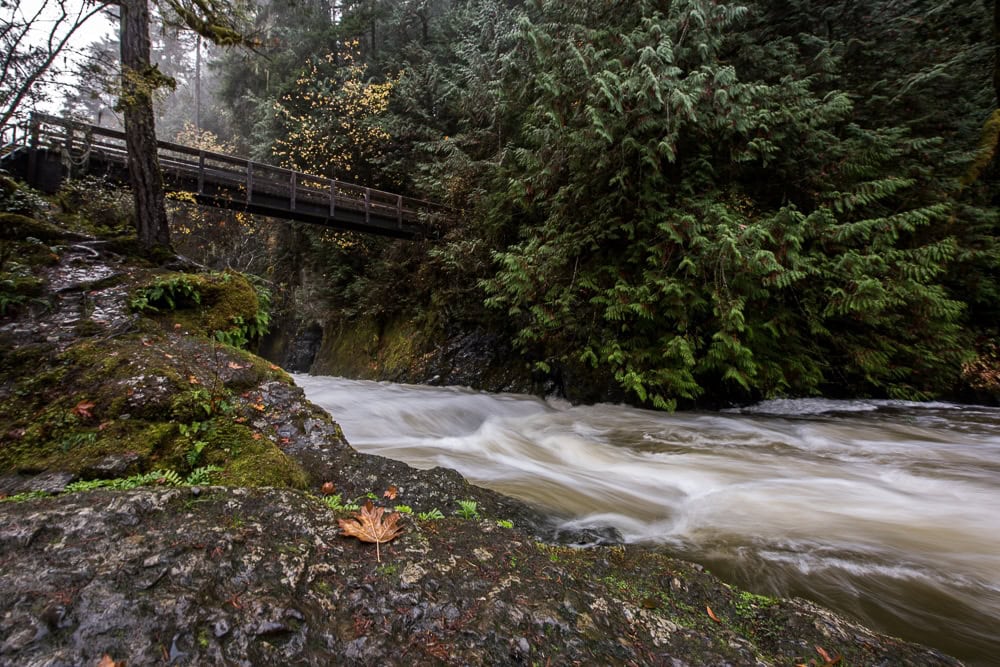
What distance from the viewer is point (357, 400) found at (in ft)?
25.3

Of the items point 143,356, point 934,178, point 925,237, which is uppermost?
point 934,178

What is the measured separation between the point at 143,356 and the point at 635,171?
21.6 ft

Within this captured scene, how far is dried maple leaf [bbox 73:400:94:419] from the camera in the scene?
2666 mm

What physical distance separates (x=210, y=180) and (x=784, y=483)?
40.4 ft

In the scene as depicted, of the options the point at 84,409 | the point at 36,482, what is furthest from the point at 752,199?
the point at 36,482

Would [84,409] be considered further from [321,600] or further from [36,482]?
[321,600]

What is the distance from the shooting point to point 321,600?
1.24 m

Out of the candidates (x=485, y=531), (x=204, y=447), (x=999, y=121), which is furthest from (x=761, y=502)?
(x=999, y=121)

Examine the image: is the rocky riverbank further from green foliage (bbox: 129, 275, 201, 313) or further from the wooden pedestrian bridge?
the wooden pedestrian bridge

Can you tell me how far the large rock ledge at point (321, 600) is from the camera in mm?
1043

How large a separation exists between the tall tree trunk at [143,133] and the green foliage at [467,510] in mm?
5707

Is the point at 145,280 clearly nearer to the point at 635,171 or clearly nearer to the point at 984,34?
the point at 635,171

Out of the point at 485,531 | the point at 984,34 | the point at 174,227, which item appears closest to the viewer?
the point at 485,531

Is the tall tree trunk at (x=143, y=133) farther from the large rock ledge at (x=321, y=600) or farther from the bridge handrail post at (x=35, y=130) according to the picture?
the large rock ledge at (x=321, y=600)
